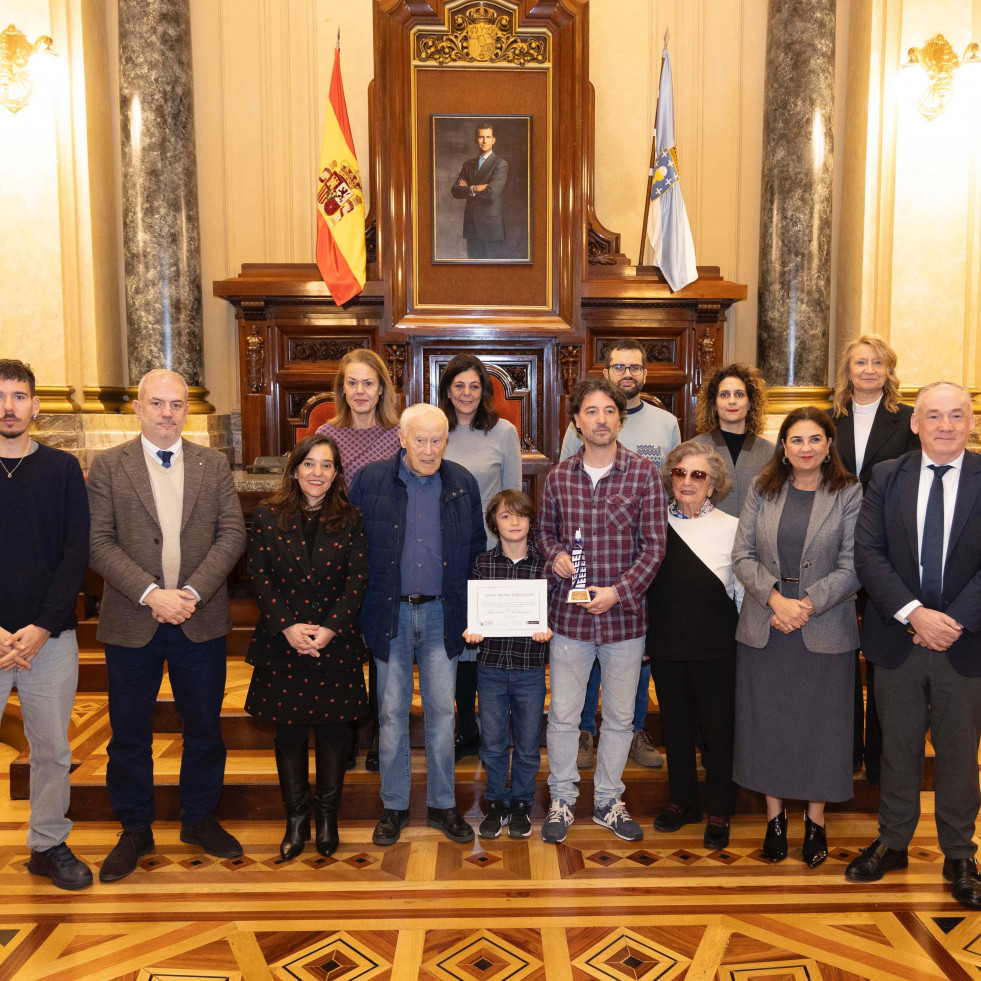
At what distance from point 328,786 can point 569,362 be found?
12.4 feet

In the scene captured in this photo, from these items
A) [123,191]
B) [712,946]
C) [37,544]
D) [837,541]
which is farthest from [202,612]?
[123,191]

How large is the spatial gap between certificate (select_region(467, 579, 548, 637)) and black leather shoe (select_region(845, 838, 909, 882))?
4.43ft

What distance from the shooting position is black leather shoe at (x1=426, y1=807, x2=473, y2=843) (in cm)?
343

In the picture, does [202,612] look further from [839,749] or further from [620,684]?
[839,749]

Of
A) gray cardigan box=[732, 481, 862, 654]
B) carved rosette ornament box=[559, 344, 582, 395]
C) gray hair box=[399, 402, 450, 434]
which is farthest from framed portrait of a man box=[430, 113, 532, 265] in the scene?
gray cardigan box=[732, 481, 862, 654]

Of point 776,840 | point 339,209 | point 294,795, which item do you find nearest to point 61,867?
point 294,795

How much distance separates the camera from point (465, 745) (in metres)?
3.87

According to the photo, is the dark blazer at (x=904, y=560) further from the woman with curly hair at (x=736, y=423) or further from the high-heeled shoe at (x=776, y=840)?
the high-heeled shoe at (x=776, y=840)

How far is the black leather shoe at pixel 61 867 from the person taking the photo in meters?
3.14

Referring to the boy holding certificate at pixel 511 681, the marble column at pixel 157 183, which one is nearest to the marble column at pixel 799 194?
the boy holding certificate at pixel 511 681

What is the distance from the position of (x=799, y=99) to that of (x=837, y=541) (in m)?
4.61

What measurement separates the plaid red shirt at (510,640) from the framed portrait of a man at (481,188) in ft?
11.6

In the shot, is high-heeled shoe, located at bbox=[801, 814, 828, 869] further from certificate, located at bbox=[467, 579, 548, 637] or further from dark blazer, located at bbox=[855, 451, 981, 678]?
certificate, located at bbox=[467, 579, 548, 637]

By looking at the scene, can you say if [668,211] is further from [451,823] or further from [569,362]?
[451,823]
